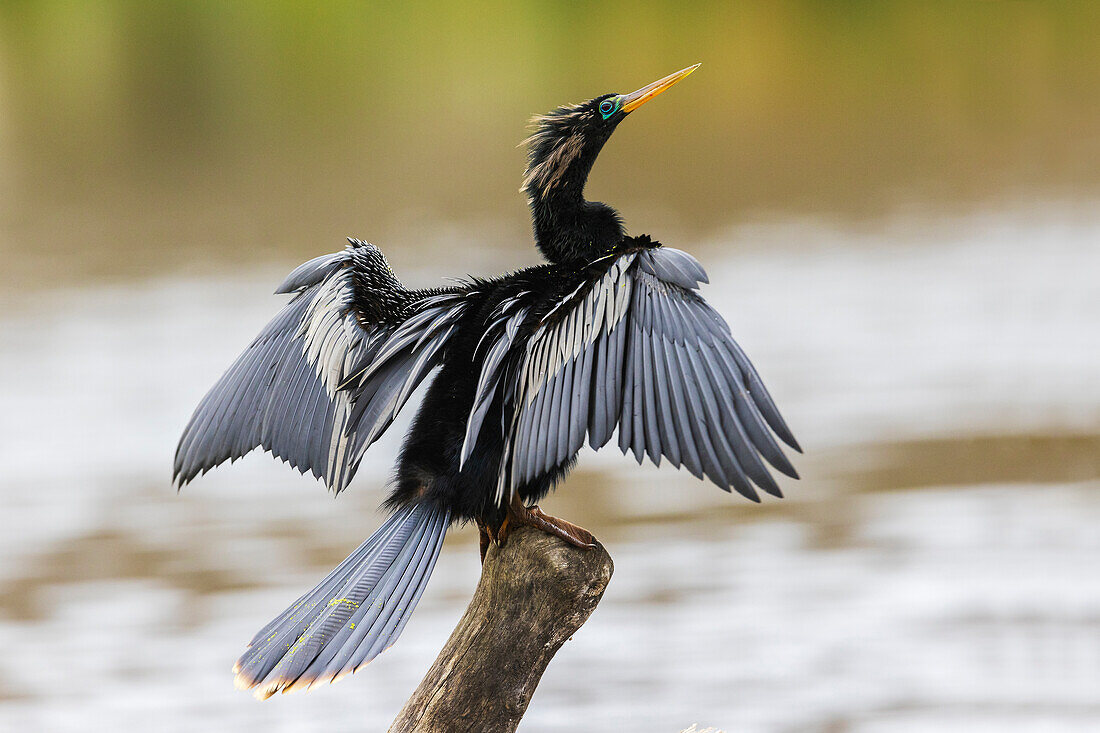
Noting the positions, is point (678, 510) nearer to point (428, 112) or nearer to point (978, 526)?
point (978, 526)

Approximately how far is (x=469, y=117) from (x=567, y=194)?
27.6 feet

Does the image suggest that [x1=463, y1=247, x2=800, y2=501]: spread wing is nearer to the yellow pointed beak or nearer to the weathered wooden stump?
the weathered wooden stump

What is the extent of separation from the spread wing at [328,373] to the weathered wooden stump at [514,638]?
42cm

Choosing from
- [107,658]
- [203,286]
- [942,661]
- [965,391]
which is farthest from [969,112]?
[107,658]

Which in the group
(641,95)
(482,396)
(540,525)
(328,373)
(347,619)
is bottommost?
(347,619)

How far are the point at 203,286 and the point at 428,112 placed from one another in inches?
153

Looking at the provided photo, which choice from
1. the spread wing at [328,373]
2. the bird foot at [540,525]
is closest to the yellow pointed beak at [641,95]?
the spread wing at [328,373]

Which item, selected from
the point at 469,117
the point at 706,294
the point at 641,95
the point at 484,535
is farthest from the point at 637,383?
the point at 469,117

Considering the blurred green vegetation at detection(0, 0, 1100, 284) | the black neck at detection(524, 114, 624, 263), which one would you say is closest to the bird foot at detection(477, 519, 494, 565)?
the black neck at detection(524, 114, 624, 263)

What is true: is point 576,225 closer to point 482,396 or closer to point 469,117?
point 482,396

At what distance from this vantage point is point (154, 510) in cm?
607

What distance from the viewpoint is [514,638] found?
2770 millimetres

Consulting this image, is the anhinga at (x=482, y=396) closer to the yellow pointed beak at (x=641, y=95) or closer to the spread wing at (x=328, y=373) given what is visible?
the spread wing at (x=328, y=373)

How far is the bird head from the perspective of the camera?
10.7ft
